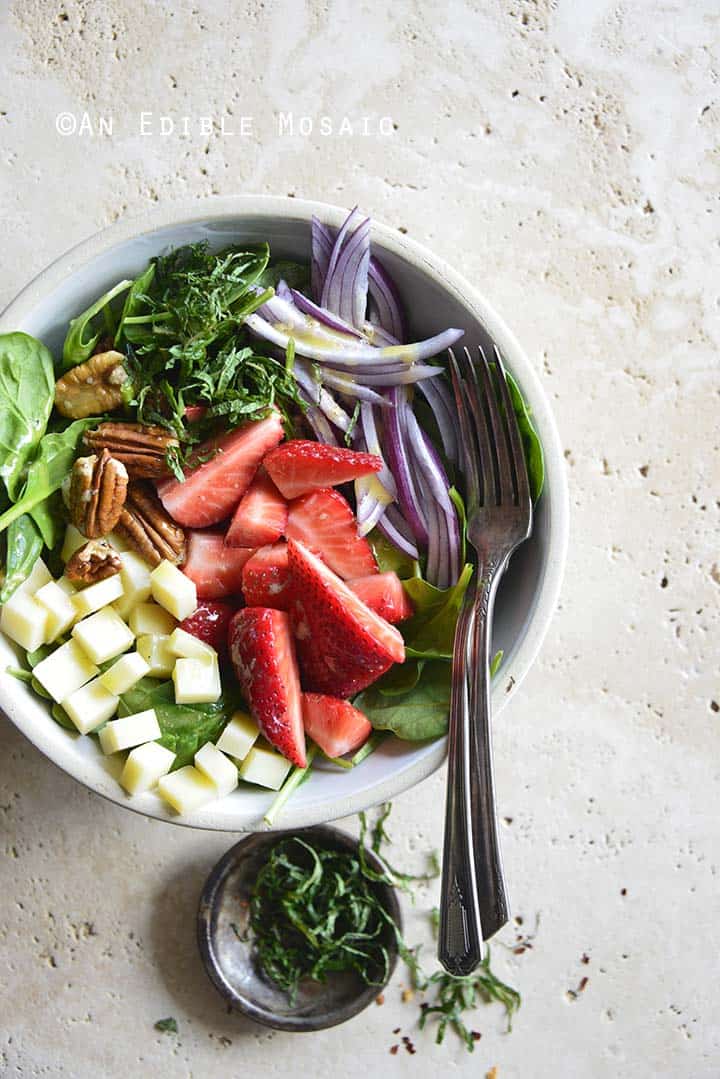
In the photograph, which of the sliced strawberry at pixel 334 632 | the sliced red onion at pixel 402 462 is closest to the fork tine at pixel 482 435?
the sliced red onion at pixel 402 462

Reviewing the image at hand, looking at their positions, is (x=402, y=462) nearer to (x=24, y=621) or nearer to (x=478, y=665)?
(x=478, y=665)

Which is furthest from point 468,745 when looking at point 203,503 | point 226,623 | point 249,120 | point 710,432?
point 249,120

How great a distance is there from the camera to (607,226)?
6.12ft

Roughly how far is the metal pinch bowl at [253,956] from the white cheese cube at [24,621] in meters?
0.53

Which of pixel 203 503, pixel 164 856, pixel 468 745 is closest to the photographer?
pixel 468 745

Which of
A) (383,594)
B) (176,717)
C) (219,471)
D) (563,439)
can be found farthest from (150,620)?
(563,439)

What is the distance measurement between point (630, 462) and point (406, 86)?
0.82 metres

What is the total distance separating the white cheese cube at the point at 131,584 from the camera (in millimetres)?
1583

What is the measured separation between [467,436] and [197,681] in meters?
0.57

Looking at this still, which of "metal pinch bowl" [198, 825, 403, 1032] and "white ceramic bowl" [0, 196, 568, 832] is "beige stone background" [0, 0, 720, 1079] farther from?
"white ceramic bowl" [0, 196, 568, 832]

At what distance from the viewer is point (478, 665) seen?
1.49 metres

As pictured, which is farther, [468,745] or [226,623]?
[226,623]

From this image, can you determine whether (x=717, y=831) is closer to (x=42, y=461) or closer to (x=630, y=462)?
(x=630, y=462)

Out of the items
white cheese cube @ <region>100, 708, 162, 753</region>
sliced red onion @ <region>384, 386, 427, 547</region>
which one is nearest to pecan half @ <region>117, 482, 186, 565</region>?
white cheese cube @ <region>100, 708, 162, 753</region>
